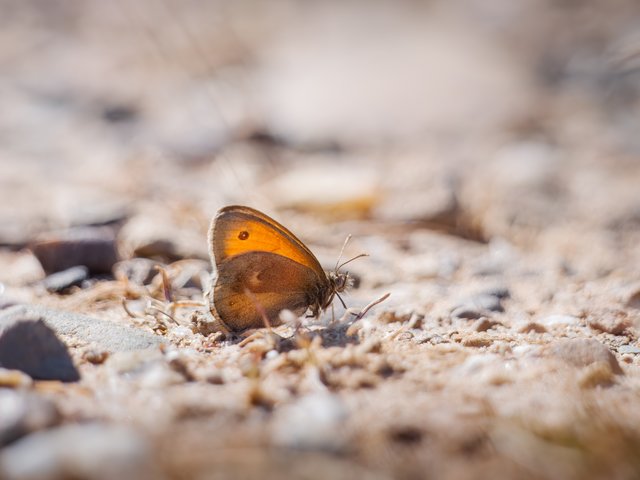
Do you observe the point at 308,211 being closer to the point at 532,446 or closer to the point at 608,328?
the point at 608,328

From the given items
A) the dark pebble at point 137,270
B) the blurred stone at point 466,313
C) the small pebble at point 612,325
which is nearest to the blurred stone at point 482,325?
the blurred stone at point 466,313

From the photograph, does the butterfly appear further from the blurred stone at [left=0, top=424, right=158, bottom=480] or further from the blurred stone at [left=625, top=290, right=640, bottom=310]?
the blurred stone at [left=625, top=290, right=640, bottom=310]

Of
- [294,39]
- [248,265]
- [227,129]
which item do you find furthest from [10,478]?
[294,39]

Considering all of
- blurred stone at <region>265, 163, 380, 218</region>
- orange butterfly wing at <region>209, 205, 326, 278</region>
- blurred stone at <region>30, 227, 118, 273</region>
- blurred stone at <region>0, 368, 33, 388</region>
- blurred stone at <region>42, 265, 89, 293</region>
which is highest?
blurred stone at <region>265, 163, 380, 218</region>

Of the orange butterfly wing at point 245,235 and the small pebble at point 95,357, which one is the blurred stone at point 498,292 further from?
the small pebble at point 95,357

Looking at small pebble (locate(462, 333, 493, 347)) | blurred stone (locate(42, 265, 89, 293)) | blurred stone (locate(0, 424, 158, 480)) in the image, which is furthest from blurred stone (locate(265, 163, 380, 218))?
blurred stone (locate(0, 424, 158, 480))

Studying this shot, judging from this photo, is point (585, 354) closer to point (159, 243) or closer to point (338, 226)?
point (159, 243)
